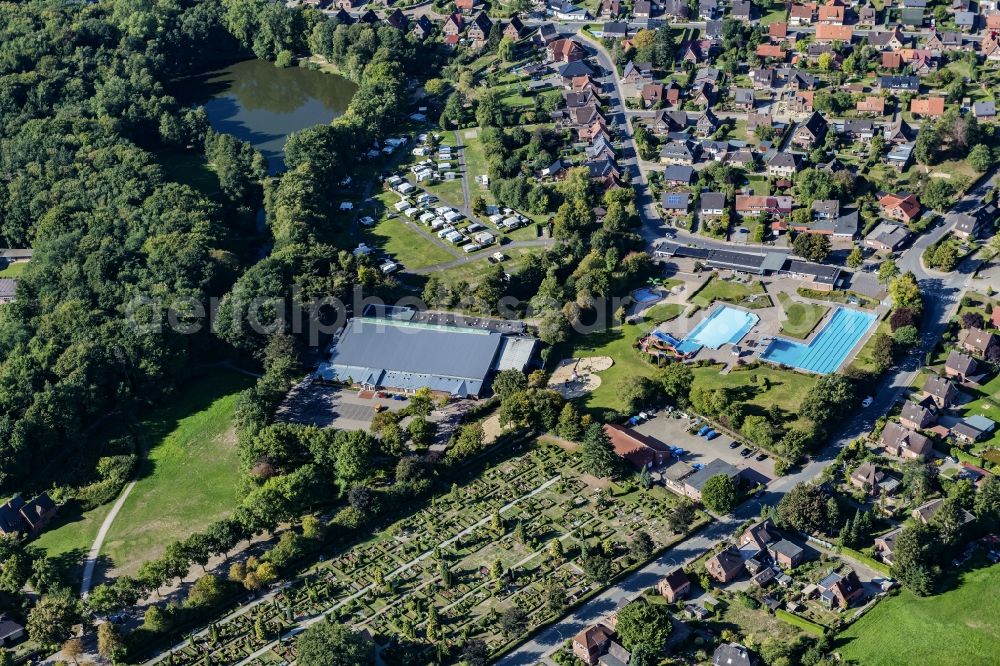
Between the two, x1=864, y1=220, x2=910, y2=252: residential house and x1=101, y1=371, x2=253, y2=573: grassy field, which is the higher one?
x1=864, y1=220, x2=910, y2=252: residential house

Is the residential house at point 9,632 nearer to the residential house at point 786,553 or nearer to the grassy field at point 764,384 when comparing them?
the residential house at point 786,553

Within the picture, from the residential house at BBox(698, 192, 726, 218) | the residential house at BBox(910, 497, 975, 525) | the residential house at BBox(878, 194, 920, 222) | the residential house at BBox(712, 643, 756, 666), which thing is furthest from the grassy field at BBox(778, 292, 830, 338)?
the residential house at BBox(712, 643, 756, 666)

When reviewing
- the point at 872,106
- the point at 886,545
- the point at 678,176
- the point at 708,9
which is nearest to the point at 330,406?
A: the point at 886,545

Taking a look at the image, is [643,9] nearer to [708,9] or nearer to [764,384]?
[708,9]

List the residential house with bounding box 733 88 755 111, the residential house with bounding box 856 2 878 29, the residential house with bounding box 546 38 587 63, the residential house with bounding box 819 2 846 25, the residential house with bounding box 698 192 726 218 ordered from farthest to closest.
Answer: the residential house with bounding box 546 38 587 63 < the residential house with bounding box 856 2 878 29 < the residential house with bounding box 819 2 846 25 < the residential house with bounding box 733 88 755 111 < the residential house with bounding box 698 192 726 218

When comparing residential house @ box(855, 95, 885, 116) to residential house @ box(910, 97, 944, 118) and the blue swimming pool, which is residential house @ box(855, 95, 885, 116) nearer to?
residential house @ box(910, 97, 944, 118)

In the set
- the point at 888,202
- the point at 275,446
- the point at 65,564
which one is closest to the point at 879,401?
the point at 888,202

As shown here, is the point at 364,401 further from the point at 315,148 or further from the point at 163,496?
the point at 315,148
